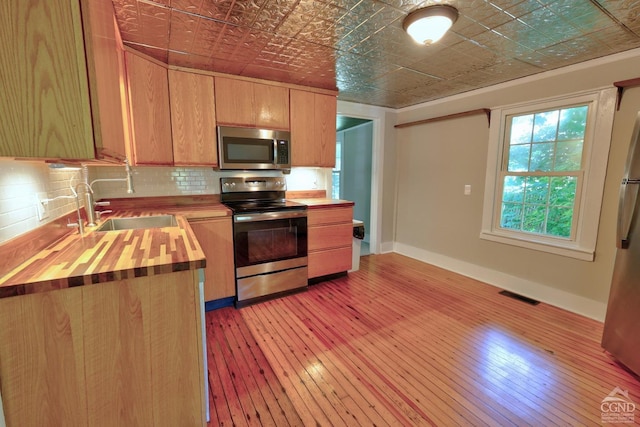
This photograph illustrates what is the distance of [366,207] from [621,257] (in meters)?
3.46

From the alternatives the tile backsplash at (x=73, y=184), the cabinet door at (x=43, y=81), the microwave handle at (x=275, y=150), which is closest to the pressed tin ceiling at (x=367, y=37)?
the microwave handle at (x=275, y=150)

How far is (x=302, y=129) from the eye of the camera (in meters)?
3.21

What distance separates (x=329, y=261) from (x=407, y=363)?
1530mm

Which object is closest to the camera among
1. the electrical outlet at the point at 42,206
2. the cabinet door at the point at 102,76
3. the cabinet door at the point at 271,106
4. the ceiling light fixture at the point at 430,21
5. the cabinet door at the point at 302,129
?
the cabinet door at the point at 102,76

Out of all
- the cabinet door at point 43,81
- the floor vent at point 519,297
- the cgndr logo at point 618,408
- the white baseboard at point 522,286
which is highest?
the cabinet door at point 43,81

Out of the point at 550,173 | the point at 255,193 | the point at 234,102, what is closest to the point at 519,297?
the point at 550,173

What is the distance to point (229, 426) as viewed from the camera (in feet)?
4.72

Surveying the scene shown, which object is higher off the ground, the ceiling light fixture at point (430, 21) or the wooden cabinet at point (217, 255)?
the ceiling light fixture at point (430, 21)

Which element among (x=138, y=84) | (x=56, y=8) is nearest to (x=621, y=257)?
(x=56, y=8)

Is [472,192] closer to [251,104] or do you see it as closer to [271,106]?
[271,106]

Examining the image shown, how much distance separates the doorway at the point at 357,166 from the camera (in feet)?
16.0

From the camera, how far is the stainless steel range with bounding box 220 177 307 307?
266 cm

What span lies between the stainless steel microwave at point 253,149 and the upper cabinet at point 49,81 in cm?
177

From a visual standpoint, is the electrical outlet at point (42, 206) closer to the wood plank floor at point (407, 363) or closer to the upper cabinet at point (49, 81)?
the upper cabinet at point (49, 81)
